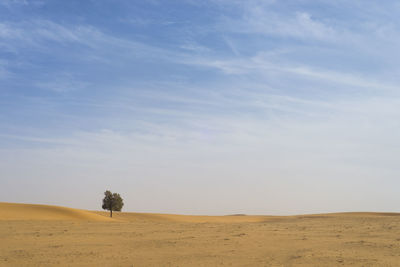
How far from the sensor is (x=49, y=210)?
52.5 m

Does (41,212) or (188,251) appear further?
(41,212)

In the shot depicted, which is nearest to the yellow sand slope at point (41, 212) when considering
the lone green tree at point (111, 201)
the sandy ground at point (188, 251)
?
the lone green tree at point (111, 201)

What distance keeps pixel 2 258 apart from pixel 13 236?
6715 millimetres

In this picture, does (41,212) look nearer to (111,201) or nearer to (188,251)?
(111,201)

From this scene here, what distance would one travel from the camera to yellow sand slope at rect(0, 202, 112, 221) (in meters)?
46.7

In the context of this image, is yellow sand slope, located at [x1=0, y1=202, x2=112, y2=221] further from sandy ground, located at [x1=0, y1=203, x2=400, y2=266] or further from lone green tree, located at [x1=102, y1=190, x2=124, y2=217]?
sandy ground, located at [x1=0, y1=203, x2=400, y2=266]

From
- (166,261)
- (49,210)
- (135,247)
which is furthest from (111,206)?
(166,261)

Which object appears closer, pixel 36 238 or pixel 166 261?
pixel 166 261

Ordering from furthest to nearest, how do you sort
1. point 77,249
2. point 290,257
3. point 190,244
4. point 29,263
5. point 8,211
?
point 8,211, point 190,244, point 77,249, point 290,257, point 29,263

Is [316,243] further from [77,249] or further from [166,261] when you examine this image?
[77,249]

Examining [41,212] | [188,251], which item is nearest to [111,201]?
[41,212]

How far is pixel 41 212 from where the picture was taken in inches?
1991

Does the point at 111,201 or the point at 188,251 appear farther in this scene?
the point at 111,201

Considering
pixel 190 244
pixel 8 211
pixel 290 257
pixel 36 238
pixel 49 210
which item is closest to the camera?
pixel 290 257
